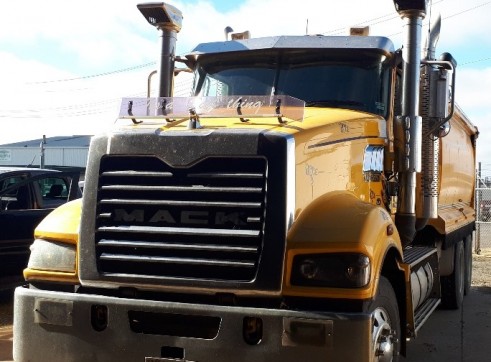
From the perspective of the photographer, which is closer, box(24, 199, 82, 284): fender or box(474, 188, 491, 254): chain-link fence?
box(24, 199, 82, 284): fender

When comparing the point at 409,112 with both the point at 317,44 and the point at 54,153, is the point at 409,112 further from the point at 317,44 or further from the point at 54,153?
the point at 54,153

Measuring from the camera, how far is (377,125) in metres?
5.44

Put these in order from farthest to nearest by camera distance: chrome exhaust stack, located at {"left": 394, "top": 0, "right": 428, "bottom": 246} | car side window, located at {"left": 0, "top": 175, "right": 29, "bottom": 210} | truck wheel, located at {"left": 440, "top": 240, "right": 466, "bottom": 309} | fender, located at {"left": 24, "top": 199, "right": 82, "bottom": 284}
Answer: truck wheel, located at {"left": 440, "top": 240, "right": 466, "bottom": 309} < car side window, located at {"left": 0, "top": 175, "right": 29, "bottom": 210} < chrome exhaust stack, located at {"left": 394, "top": 0, "right": 428, "bottom": 246} < fender, located at {"left": 24, "top": 199, "right": 82, "bottom": 284}

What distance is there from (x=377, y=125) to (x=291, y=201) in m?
1.75

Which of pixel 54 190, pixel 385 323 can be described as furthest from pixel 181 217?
pixel 54 190

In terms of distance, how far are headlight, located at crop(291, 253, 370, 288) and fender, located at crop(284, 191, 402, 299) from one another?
0.03m

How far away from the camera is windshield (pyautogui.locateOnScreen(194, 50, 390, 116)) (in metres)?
5.64

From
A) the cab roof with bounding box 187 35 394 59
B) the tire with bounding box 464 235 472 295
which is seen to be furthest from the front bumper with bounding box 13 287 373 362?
the tire with bounding box 464 235 472 295

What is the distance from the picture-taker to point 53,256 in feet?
14.5

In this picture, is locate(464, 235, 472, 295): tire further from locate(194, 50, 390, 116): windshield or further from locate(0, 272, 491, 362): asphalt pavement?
locate(194, 50, 390, 116): windshield

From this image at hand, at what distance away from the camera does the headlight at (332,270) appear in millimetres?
3887

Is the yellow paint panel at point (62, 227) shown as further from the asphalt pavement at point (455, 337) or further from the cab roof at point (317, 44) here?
the asphalt pavement at point (455, 337)

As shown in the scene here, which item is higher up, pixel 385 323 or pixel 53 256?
pixel 53 256

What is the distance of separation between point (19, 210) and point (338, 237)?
531 centimetres
